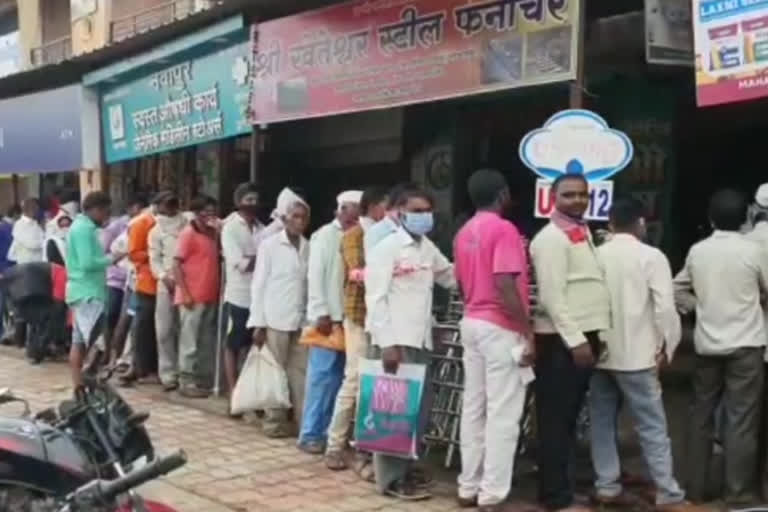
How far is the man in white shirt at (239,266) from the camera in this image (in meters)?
8.27

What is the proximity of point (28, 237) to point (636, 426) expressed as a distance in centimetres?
831

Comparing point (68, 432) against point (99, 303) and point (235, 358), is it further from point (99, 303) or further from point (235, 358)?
point (99, 303)

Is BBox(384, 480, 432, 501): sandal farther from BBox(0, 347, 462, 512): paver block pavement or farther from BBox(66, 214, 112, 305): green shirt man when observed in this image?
BBox(66, 214, 112, 305): green shirt man

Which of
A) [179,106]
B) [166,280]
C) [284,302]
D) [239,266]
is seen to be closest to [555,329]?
[284,302]

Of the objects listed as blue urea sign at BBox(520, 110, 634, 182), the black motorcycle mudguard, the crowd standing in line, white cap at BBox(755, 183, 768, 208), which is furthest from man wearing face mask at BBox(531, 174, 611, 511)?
the black motorcycle mudguard

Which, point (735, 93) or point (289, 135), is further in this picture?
point (289, 135)

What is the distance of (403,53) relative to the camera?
7.54 metres

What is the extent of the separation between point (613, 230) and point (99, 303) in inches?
190

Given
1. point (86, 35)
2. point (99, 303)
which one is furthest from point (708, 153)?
point (86, 35)

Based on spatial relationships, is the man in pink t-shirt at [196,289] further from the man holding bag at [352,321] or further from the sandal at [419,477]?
the sandal at [419,477]

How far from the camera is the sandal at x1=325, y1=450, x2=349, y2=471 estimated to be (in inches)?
262

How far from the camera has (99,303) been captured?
885 cm

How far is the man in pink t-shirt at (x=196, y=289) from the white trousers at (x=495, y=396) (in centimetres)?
372

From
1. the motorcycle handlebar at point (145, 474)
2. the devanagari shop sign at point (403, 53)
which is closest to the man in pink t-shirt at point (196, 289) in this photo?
the devanagari shop sign at point (403, 53)
